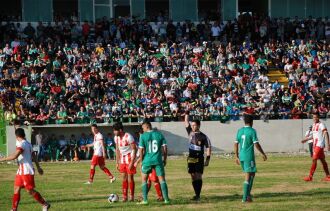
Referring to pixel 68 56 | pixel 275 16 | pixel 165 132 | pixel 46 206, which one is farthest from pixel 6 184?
pixel 275 16

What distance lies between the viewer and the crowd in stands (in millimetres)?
45594

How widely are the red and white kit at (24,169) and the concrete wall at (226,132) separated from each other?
25425mm

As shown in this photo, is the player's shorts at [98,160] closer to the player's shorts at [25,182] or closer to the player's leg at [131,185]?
the player's leg at [131,185]

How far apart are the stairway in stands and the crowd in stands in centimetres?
31

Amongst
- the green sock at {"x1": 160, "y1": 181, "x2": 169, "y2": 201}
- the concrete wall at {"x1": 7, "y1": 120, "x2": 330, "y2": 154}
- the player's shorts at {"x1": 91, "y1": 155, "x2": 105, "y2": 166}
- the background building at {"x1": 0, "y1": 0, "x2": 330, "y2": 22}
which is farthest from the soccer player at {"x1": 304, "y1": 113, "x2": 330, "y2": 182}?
the background building at {"x1": 0, "y1": 0, "x2": 330, "y2": 22}

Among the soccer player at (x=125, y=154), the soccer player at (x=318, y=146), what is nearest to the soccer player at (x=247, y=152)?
the soccer player at (x=125, y=154)

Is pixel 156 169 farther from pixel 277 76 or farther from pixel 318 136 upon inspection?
pixel 277 76

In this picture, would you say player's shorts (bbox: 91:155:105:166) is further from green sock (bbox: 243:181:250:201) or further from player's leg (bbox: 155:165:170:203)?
green sock (bbox: 243:181:250:201)

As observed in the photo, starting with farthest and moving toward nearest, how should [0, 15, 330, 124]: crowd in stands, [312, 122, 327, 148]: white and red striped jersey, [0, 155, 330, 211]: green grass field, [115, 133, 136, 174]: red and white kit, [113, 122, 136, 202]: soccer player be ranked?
[0, 15, 330, 124]: crowd in stands, [312, 122, 327, 148]: white and red striped jersey, [115, 133, 136, 174]: red and white kit, [113, 122, 136, 202]: soccer player, [0, 155, 330, 211]: green grass field

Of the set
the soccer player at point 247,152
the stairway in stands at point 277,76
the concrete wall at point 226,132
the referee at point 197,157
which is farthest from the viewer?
the stairway in stands at point 277,76

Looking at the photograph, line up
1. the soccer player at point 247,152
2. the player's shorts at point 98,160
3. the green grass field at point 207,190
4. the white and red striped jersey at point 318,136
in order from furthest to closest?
1. the player's shorts at point 98,160
2. the white and red striped jersey at point 318,136
3. the soccer player at point 247,152
4. the green grass field at point 207,190

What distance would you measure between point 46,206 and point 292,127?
1185 inches

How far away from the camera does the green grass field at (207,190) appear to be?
19812 mm

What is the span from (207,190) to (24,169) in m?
6.67
